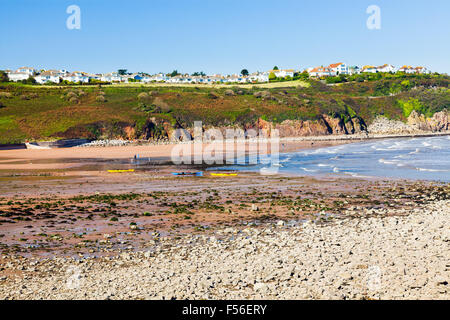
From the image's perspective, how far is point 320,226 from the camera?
19.2m

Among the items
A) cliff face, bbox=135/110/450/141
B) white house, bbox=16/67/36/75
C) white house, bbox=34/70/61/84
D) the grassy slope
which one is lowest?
cliff face, bbox=135/110/450/141

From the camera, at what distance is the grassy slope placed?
92562 mm

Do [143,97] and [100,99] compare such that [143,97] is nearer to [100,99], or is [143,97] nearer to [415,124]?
[100,99]

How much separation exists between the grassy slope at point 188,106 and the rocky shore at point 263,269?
7642cm

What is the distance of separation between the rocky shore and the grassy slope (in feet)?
251

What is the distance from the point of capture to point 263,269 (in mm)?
12898

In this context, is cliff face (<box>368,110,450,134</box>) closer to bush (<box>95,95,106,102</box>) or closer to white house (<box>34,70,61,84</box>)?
bush (<box>95,95,106,102</box>)

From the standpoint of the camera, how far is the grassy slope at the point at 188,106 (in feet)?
304

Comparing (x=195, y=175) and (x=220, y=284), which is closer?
(x=220, y=284)

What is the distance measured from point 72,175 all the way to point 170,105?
7700 centimetres

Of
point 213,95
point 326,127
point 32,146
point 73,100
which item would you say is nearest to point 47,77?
point 73,100

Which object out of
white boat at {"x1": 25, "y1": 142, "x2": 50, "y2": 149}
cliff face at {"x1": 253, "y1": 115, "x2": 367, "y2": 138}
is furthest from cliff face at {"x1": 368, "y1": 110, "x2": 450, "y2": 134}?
white boat at {"x1": 25, "y1": 142, "x2": 50, "y2": 149}
